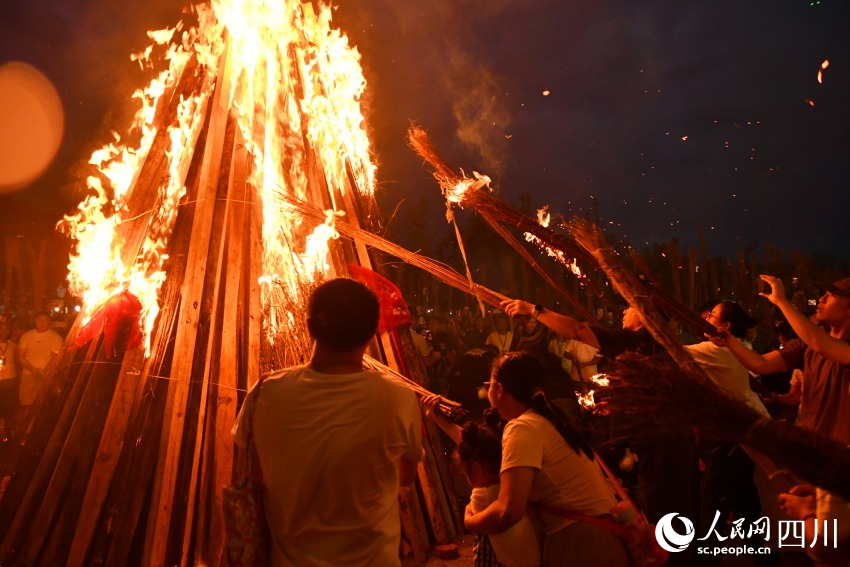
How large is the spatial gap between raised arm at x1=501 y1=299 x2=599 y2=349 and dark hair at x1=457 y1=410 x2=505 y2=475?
3.49 ft

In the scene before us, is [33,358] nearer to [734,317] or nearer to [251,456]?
[251,456]

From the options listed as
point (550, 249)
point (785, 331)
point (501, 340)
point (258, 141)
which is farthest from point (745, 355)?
point (501, 340)

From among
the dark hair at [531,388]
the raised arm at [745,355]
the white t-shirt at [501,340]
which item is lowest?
the dark hair at [531,388]

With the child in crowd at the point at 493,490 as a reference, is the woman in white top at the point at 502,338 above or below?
above

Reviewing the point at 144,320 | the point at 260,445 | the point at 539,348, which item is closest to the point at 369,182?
the point at 144,320

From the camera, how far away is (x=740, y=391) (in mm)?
3715

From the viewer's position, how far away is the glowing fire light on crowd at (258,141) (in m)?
4.52

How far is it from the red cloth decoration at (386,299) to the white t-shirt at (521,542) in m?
2.03

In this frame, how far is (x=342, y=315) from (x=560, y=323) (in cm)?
199

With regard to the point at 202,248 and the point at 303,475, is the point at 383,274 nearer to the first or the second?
the point at 202,248

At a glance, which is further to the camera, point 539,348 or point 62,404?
point 539,348

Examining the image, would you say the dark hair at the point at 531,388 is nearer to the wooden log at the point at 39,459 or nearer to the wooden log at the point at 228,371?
the wooden log at the point at 228,371

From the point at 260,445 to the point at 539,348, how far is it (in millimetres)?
7058

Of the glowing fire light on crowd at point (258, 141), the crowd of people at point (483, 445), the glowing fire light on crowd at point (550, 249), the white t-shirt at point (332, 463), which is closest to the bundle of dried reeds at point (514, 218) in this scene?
the glowing fire light on crowd at point (550, 249)
